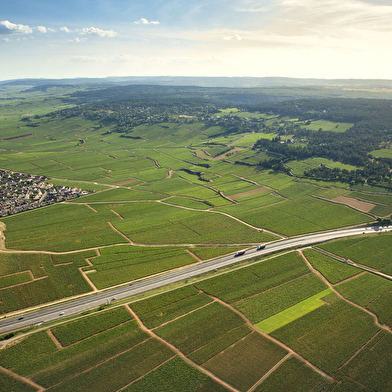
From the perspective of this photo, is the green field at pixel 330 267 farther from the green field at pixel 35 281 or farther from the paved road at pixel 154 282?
the green field at pixel 35 281

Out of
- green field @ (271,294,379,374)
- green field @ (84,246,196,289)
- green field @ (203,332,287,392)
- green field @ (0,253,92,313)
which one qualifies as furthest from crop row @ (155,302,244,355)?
green field @ (0,253,92,313)

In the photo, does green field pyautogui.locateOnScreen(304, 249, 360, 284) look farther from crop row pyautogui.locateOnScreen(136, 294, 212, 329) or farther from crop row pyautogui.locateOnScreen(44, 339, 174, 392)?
crop row pyautogui.locateOnScreen(44, 339, 174, 392)

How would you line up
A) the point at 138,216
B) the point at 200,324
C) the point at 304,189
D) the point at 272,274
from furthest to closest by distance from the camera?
the point at 304,189 < the point at 138,216 < the point at 272,274 < the point at 200,324

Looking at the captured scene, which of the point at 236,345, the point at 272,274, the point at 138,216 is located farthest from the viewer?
the point at 138,216

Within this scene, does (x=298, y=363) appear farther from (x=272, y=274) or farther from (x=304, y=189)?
(x=304, y=189)

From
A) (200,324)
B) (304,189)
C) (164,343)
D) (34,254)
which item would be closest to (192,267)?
(200,324)

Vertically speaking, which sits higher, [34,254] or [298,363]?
[34,254]

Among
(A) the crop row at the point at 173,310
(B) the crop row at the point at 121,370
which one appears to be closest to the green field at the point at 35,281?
(A) the crop row at the point at 173,310

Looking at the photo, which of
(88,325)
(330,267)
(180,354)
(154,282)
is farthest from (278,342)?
(88,325)
